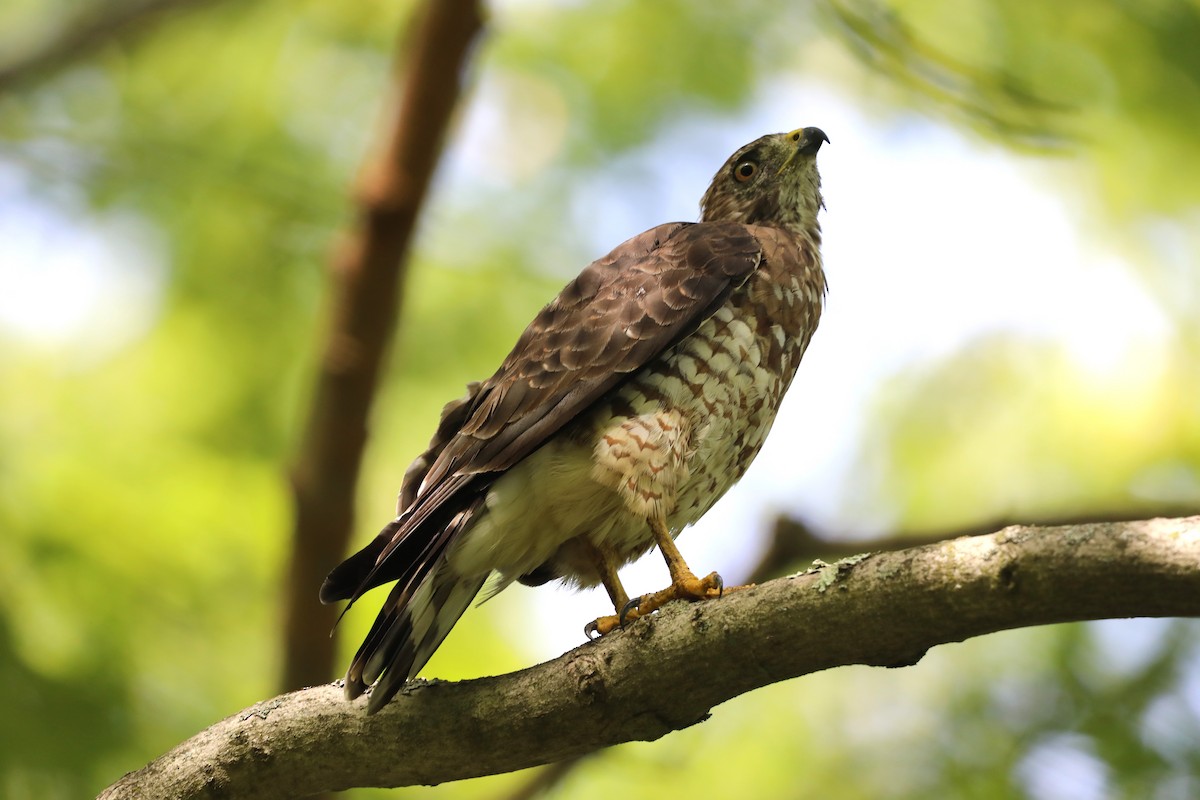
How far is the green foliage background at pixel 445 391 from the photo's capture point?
5480mm

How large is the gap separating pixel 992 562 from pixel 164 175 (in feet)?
18.4

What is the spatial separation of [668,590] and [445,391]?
429cm

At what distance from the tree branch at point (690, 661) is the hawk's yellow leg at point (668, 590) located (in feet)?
1.56

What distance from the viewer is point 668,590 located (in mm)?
4027

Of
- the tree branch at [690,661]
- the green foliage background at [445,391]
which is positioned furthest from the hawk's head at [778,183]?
the tree branch at [690,661]

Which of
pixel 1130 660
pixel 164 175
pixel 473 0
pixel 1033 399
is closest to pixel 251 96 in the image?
pixel 164 175

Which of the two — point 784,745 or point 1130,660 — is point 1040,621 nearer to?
point 1130,660

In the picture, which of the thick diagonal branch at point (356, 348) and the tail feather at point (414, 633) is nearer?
the tail feather at point (414, 633)

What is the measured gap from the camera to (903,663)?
2.99 m

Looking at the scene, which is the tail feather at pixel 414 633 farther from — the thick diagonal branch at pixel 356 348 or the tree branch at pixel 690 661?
the thick diagonal branch at pixel 356 348

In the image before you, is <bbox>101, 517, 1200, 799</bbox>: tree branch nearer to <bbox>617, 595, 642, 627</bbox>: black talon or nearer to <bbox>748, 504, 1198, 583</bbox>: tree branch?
<bbox>617, 595, 642, 627</bbox>: black talon

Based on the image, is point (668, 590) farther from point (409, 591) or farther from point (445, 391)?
point (445, 391)

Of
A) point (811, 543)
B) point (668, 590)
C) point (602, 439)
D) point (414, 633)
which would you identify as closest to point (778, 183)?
point (811, 543)

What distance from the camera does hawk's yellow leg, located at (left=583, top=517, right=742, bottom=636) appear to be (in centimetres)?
395
